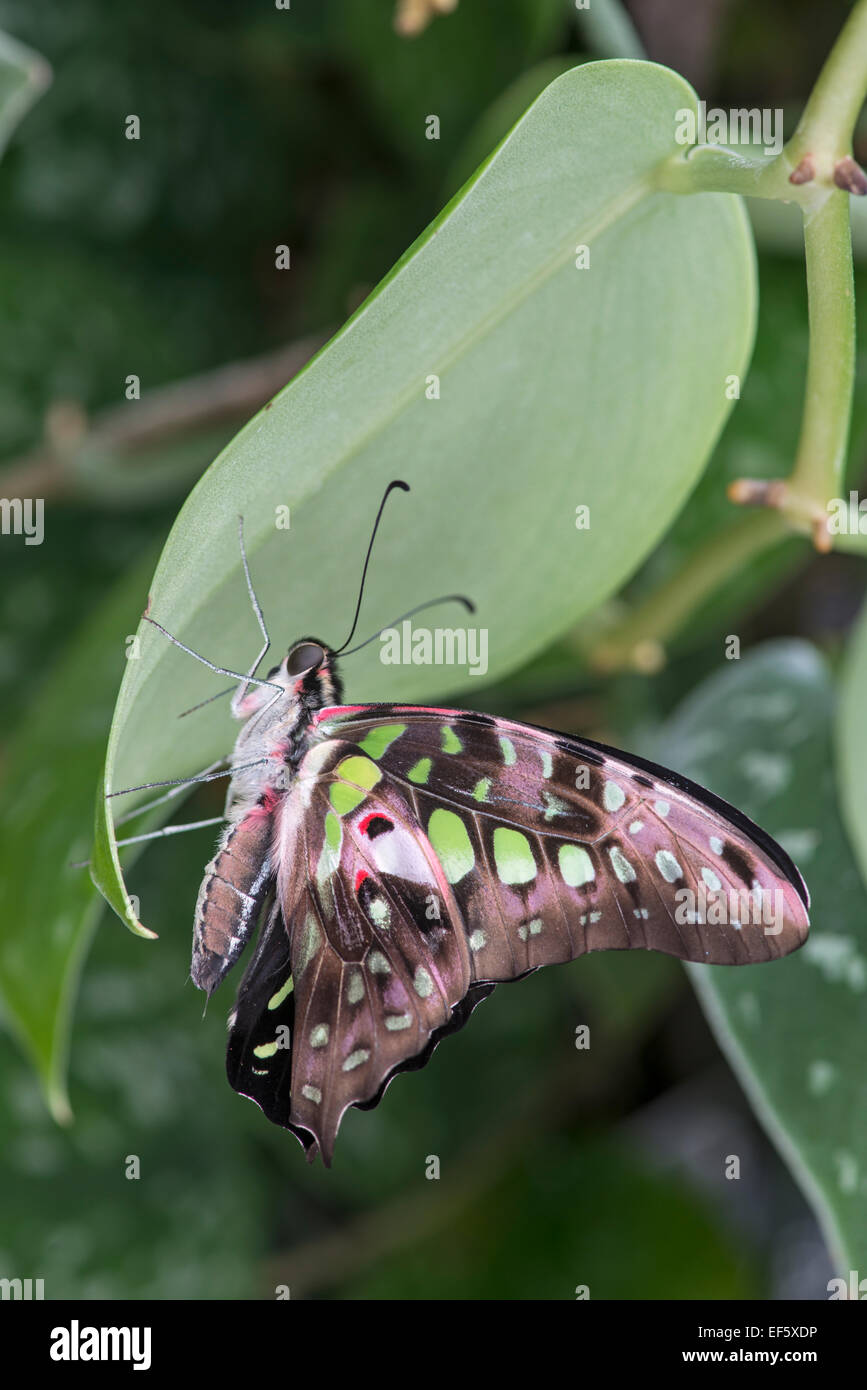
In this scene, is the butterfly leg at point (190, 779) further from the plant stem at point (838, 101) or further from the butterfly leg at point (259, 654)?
the plant stem at point (838, 101)

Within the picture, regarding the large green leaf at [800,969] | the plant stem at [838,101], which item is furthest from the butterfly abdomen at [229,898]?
the plant stem at [838,101]

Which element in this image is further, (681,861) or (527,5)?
(527,5)

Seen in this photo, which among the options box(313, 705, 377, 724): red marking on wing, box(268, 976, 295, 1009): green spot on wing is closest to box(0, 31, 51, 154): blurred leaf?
box(313, 705, 377, 724): red marking on wing

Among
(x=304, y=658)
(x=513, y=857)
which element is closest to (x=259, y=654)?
(x=304, y=658)

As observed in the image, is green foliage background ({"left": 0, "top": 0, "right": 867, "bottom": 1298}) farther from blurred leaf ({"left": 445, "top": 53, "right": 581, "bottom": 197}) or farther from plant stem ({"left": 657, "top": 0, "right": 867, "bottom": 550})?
plant stem ({"left": 657, "top": 0, "right": 867, "bottom": 550})

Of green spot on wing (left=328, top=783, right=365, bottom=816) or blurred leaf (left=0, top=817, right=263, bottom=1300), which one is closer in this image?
green spot on wing (left=328, top=783, right=365, bottom=816)

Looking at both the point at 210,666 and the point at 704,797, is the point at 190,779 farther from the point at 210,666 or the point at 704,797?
the point at 704,797

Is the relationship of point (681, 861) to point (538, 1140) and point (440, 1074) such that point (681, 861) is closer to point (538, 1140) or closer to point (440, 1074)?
point (440, 1074)
